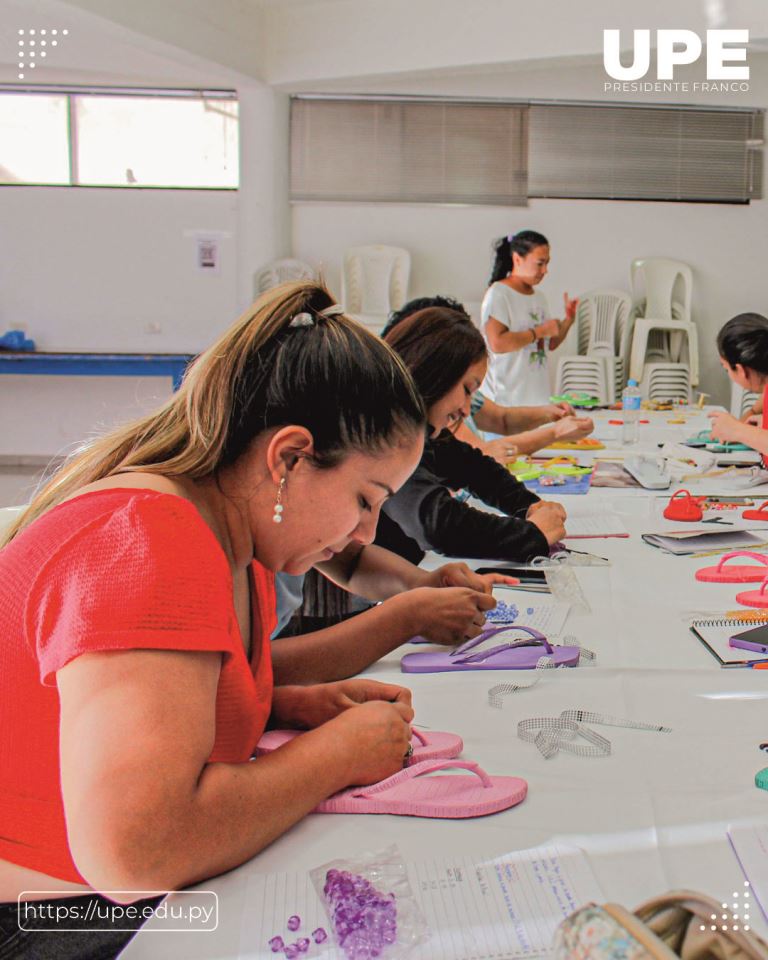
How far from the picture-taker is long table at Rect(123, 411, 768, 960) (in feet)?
3.19

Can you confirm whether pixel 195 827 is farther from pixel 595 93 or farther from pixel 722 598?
pixel 595 93

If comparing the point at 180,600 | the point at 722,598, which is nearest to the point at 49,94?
the point at 722,598

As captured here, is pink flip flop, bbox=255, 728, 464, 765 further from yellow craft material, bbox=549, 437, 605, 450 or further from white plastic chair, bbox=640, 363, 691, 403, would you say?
white plastic chair, bbox=640, 363, 691, 403

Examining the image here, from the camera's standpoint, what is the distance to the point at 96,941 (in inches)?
41.0

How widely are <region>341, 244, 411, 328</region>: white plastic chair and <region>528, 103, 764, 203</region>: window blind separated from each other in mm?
1176

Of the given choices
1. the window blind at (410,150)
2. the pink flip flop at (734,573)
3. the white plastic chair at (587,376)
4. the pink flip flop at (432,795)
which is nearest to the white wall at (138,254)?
the window blind at (410,150)

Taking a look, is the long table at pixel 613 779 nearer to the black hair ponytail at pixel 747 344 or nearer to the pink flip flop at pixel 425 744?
the pink flip flop at pixel 425 744

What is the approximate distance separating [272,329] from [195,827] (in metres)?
0.54

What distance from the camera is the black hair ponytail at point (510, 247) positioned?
5.35 metres

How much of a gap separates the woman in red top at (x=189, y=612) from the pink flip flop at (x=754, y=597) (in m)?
0.98

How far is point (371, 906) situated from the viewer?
0.89 metres

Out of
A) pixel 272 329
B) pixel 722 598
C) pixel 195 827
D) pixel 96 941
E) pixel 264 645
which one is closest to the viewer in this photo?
pixel 195 827

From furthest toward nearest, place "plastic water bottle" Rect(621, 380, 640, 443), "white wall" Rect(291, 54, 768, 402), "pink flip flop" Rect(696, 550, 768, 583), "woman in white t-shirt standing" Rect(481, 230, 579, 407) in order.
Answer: "white wall" Rect(291, 54, 768, 402) → "woman in white t-shirt standing" Rect(481, 230, 579, 407) → "plastic water bottle" Rect(621, 380, 640, 443) → "pink flip flop" Rect(696, 550, 768, 583)

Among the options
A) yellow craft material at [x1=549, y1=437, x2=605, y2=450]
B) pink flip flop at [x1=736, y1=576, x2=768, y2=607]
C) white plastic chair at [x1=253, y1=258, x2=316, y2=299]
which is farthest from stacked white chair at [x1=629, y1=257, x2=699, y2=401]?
pink flip flop at [x1=736, y1=576, x2=768, y2=607]
